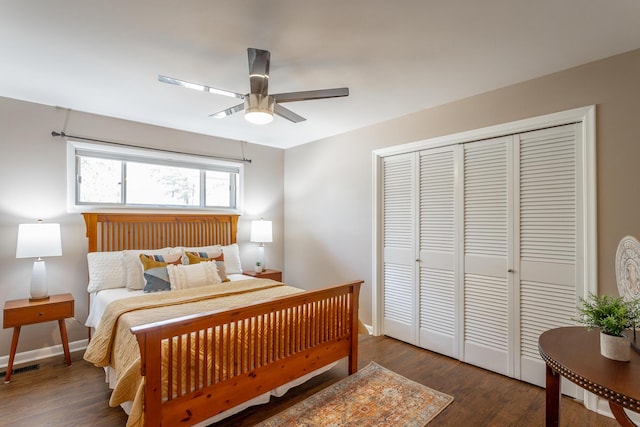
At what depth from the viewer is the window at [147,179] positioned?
3416 mm

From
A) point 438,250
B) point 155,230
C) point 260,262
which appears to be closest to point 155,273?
point 155,230

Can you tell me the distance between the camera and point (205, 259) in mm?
3436

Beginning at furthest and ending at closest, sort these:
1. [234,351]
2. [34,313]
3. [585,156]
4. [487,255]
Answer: [487,255], [34,313], [585,156], [234,351]

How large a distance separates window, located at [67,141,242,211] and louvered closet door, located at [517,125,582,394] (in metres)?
3.52

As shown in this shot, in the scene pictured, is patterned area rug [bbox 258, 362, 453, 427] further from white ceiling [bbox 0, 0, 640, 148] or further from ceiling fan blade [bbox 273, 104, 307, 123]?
white ceiling [bbox 0, 0, 640, 148]

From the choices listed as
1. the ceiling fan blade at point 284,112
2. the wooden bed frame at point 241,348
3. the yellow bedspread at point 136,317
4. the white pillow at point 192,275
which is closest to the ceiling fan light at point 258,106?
the ceiling fan blade at point 284,112

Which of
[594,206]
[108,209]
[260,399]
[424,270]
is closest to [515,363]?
[424,270]

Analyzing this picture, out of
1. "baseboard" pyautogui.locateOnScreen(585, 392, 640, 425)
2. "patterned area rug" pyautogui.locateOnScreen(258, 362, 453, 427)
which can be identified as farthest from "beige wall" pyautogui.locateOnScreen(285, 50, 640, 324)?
"patterned area rug" pyautogui.locateOnScreen(258, 362, 453, 427)

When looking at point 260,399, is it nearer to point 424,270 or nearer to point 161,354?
point 161,354

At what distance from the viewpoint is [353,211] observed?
12.8 feet

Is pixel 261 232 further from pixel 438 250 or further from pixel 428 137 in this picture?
pixel 428 137

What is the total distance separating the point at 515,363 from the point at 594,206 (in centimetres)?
141

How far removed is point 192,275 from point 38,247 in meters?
1.30

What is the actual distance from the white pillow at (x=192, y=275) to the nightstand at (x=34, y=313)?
894 millimetres
